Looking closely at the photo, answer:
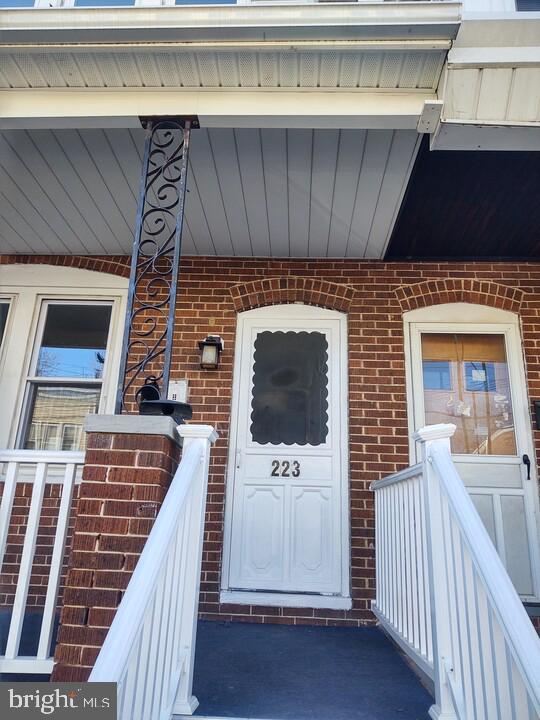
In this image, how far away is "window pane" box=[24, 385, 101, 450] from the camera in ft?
12.8

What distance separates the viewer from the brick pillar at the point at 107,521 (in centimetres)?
188

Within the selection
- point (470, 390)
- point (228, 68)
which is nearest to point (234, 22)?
point (228, 68)

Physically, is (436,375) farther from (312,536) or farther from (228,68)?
(228,68)

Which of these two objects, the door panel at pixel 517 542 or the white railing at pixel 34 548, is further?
the door panel at pixel 517 542

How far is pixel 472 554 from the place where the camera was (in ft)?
5.15

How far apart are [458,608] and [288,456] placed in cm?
210

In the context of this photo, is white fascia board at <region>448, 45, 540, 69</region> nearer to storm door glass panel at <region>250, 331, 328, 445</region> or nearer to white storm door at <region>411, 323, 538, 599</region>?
white storm door at <region>411, 323, 538, 599</region>

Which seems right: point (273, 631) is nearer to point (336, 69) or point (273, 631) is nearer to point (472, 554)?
point (472, 554)

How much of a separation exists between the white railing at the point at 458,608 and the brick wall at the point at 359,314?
4.12 ft

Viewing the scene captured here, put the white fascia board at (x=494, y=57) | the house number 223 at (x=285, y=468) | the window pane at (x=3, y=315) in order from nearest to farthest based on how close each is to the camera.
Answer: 1. the white fascia board at (x=494, y=57)
2. the house number 223 at (x=285, y=468)
3. the window pane at (x=3, y=315)

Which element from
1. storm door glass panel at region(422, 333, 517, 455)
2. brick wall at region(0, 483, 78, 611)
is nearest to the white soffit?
storm door glass panel at region(422, 333, 517, 455)

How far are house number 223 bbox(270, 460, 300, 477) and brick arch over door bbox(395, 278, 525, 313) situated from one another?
4.90 feet

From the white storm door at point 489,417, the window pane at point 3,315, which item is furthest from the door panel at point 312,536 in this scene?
the window pane at point 3,315

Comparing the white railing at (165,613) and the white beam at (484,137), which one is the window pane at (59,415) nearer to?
the white railing at (165,613)
